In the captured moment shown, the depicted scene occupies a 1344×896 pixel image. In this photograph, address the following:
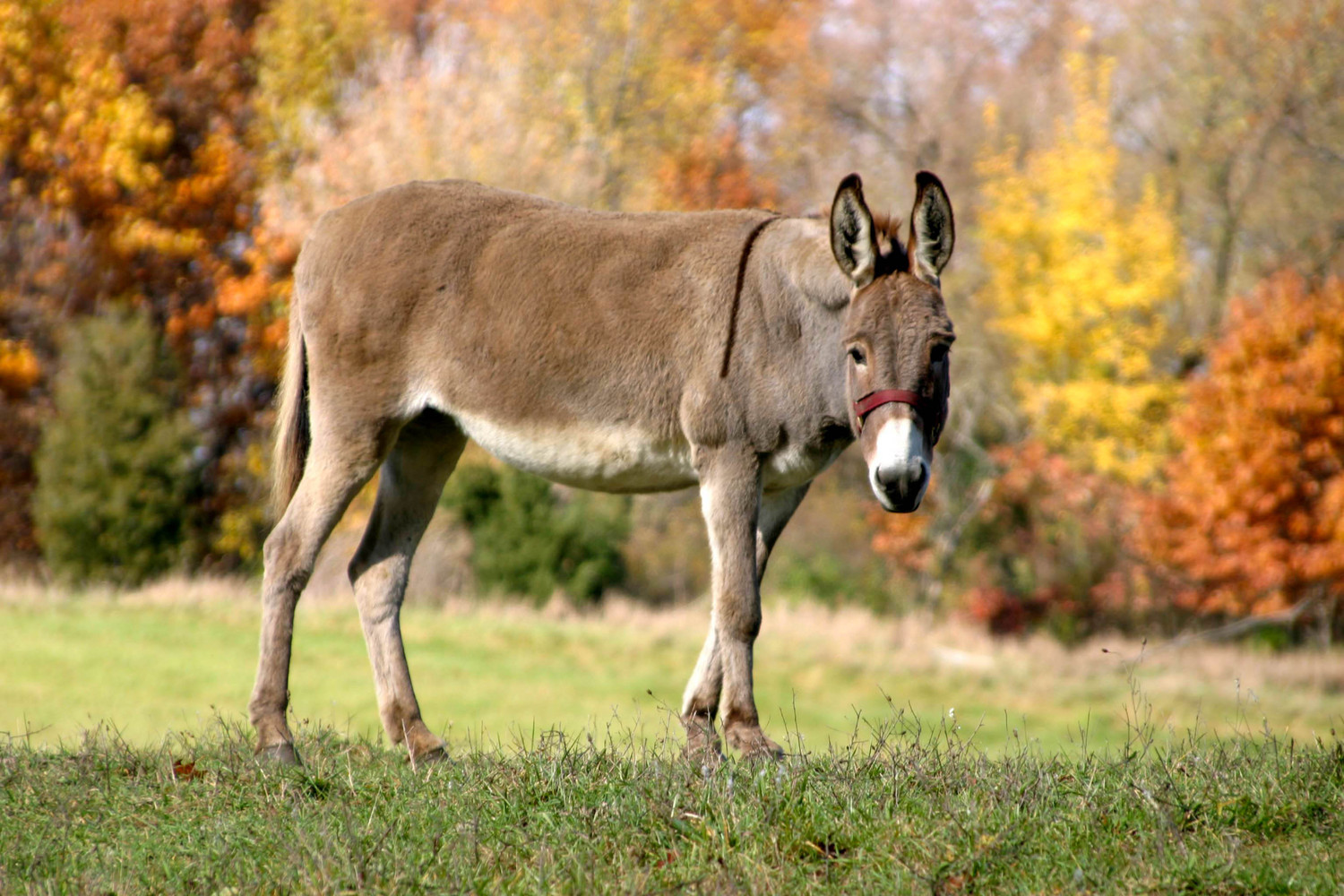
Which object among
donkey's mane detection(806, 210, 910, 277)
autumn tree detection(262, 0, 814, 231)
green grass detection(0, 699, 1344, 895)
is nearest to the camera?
A: green grass detection(0, 699, 1344, 895)

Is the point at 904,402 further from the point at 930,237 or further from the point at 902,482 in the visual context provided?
the point at 930,237

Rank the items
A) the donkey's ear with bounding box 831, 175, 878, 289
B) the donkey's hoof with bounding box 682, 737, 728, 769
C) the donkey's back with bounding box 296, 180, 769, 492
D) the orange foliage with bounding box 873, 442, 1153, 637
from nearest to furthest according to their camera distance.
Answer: the donkey's hoof with bounding box 682, 737, 728, 769 → the donkey's ear with bounding box 831, 175, 878, 289 → the donkey's back with bounding box 296, 180, 769, 492 → the orange foliage with bounding box 873, 442, 1153, 637

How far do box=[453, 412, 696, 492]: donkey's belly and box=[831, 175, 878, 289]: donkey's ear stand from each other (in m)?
1.02

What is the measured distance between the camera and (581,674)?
17422 mm

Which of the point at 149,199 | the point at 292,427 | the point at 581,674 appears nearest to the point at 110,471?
the point at 149,199

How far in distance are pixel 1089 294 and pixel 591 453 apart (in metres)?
20.7

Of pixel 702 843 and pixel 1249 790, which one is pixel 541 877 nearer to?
pixel 702 843

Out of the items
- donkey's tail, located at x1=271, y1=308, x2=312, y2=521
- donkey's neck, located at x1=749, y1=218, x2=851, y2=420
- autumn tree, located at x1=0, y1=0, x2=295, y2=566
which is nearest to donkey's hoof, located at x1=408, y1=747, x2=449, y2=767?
donkey's tail, located at x1=271, y1=308, x2=312, y2=521

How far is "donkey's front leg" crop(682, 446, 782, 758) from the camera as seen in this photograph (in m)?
5.18

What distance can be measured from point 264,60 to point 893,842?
28337mm

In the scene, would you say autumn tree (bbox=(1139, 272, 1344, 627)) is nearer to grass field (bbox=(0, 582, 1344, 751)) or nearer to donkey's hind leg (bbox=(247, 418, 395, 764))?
grass field (bbox=(0, 582, 1344, 751))

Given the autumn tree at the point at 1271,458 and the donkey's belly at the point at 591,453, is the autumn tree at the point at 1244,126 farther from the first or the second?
the donkey's belly at the point at 591,453

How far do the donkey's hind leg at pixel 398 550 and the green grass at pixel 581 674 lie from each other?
636 cm

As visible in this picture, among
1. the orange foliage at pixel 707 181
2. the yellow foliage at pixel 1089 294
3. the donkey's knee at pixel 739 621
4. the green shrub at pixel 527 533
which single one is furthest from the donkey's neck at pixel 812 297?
the orange foliage at pixel 707 181
